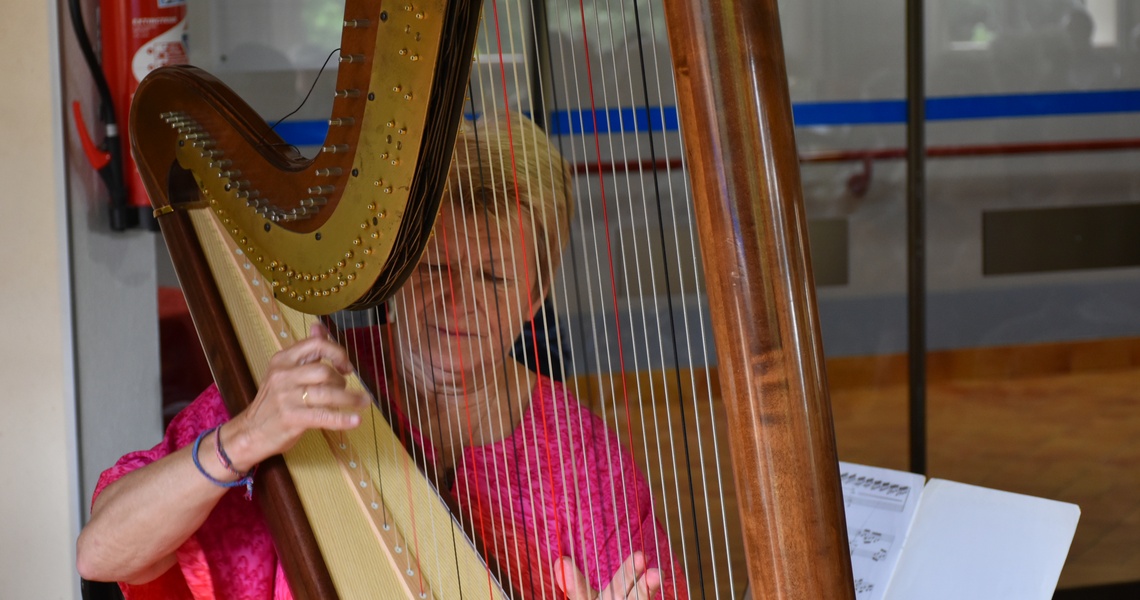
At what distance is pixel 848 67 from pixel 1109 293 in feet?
3.31

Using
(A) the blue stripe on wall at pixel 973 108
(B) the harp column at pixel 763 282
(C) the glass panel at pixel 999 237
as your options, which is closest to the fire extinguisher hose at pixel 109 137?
(A) the blue stripe on wall at pixel 973 108

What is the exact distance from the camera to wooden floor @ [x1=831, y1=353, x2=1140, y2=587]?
9.96ft

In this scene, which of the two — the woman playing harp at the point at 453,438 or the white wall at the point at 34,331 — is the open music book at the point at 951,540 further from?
the white wall at the point at 34,331

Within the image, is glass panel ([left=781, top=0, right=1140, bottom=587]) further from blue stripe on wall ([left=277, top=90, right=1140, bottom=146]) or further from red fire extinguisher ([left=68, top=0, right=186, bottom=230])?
red fire extinguisher ([left=68, top=0, right=186, bottom=230])

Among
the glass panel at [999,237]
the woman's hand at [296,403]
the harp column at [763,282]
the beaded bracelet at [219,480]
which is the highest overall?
the harp column at [763,282]

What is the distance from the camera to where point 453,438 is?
121cm

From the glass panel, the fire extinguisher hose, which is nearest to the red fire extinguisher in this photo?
the fire extinguisher hose

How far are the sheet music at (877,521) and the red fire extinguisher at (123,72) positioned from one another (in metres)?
1.38

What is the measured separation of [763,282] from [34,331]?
1763mm

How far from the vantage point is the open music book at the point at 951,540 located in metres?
0.93

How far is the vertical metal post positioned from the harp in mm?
1808

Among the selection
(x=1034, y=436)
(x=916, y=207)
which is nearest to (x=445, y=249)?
(x=916, y=207)

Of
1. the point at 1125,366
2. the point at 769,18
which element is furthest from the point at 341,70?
the point at 1125,366

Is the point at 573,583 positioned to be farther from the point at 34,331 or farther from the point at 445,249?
the point at 34,331
